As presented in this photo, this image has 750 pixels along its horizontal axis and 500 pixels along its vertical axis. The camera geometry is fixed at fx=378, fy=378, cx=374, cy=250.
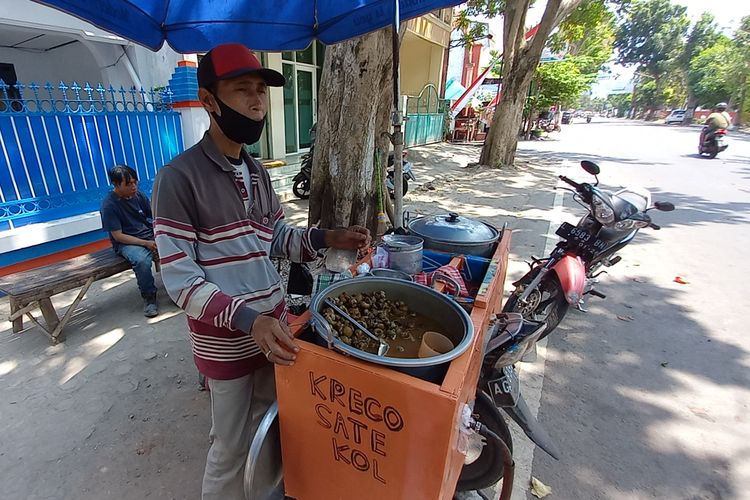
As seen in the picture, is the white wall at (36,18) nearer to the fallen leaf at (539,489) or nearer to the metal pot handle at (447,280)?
the metal pot handle at (447,280)

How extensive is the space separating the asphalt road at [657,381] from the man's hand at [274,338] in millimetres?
1665

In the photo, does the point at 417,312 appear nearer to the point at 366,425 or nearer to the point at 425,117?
the point at 366,425

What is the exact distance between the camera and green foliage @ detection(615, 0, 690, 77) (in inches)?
1892

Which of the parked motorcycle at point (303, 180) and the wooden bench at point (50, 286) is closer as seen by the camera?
the wooden bench at point (50, 286)

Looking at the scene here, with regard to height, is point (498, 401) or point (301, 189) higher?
point (498, 401)

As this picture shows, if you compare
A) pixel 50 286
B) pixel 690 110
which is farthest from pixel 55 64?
pixel 690 110

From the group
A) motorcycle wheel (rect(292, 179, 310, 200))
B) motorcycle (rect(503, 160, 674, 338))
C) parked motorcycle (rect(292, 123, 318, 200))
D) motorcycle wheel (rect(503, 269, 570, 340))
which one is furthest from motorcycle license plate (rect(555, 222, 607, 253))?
motorcycle wheel (rect(292, 179, 310, 200))

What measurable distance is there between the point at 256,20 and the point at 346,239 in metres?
1.59

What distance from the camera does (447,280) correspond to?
5.30 feet

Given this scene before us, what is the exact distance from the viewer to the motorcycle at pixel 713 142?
12.2 m

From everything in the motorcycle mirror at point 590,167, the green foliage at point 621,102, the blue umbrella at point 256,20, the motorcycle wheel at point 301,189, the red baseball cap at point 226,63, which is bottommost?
the motorcycle wheel at point 301,189

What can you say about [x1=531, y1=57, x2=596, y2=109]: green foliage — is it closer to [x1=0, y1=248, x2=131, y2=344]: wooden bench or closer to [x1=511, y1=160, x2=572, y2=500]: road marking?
[x1=511, y1=160, x2=572, y2=500]: road marking

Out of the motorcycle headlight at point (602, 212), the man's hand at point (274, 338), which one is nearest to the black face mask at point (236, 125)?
the man's hand at point (274, 338)

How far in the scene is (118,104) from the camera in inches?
177
